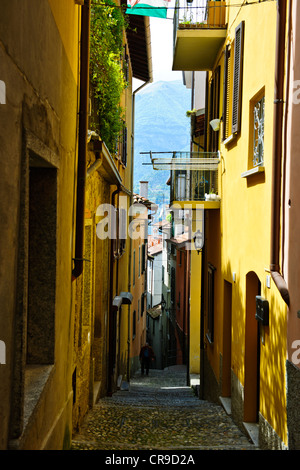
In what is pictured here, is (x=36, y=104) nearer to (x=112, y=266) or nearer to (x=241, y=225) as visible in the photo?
(x=241, y=225)

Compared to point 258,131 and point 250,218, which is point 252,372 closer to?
point 250,218

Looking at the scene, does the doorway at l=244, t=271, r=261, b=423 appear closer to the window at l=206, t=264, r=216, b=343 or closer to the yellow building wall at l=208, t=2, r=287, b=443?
the yellow building wall at l=208, t=2, r=287, b=443

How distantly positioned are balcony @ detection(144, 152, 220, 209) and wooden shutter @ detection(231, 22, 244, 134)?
2.55m

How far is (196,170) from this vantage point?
12.6m

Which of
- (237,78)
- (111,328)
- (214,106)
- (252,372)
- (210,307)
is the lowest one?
(111,328)

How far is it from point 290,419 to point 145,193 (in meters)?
36.1

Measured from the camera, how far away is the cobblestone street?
6.75 meters

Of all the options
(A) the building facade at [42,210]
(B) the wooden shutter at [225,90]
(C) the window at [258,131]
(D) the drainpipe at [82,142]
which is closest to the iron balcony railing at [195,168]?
(B) the wooden shutter at [225,90]

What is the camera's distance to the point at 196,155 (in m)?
13.0

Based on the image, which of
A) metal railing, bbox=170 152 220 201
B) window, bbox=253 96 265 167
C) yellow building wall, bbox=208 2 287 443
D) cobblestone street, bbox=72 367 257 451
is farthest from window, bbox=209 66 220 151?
cobblestone street, bbox=72 367 257 451

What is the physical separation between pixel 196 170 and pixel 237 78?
347 cm

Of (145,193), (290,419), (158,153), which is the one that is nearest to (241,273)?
(290,419)

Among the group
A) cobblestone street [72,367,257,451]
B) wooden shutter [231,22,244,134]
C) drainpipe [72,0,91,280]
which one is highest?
wooden shutter [231,22,244,134]

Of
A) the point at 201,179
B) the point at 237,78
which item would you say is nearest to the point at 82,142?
the point at 237,78
